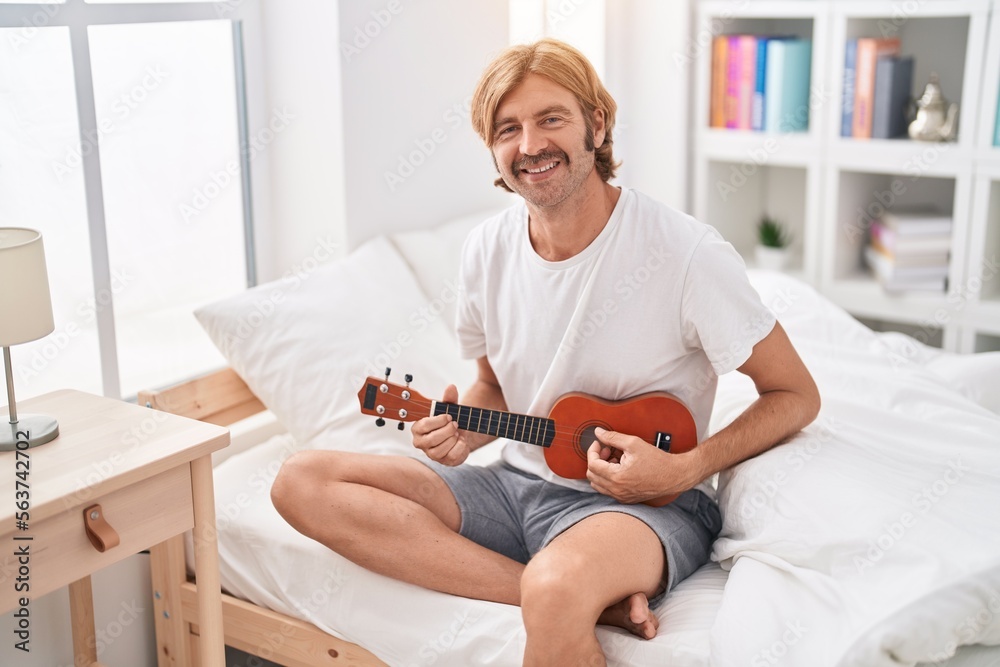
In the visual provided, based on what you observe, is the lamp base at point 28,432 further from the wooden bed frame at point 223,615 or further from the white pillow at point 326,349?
the white pillow at point 326,349

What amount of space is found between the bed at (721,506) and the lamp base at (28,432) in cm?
32

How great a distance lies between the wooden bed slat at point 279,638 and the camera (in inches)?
64.5

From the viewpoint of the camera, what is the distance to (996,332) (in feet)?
8.64

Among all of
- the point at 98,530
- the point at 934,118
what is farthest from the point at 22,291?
the point at 934,118

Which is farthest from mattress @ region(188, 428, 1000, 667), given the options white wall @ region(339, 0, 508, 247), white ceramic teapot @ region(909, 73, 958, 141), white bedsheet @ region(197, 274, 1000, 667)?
white ceramic teapot @ region(909, 73, 958, 141)

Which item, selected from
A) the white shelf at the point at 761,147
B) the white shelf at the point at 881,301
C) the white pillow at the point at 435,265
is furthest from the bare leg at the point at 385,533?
the white shelf at the point at 761,147

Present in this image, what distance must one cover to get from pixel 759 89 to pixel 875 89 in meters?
0.33

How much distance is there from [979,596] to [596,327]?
64cm

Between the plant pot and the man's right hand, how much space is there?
5.77 ft

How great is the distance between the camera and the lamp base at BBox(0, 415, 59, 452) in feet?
4.59

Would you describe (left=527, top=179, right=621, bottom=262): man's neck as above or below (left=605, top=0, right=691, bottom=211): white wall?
below

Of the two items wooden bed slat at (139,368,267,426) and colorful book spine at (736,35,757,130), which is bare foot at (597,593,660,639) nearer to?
wooden bed slat at (139,368,267,426)

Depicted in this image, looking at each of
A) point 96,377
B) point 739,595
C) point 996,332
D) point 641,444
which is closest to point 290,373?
point 96,377

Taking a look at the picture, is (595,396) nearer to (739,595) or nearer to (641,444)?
(641,444)
